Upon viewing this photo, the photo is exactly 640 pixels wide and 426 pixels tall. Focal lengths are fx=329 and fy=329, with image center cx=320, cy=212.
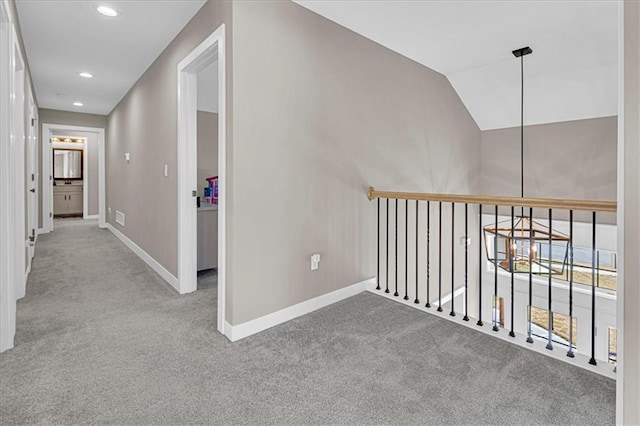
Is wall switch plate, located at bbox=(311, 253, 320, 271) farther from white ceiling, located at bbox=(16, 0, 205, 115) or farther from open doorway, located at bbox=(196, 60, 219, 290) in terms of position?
white ceiling, located at bbox=(16, 0, 205, 115)

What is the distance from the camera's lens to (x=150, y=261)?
3.85m

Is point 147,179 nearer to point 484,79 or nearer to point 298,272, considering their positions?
point 298,272

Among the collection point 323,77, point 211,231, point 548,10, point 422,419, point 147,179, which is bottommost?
point 422,419

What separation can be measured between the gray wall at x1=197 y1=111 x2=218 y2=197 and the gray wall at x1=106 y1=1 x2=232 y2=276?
103 cm

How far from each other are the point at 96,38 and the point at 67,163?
7295 millimetres

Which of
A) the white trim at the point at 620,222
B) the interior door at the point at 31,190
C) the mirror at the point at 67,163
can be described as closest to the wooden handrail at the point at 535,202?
the white trim at the point at 620,222

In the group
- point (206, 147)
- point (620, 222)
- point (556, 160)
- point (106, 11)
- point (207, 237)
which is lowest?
point (207, 237)

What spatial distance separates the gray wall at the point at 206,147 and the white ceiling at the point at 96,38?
1.17 meters

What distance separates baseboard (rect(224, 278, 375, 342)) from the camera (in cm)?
218

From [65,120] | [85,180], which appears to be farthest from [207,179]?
[85,180]

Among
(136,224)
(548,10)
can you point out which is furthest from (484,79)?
(136,224)

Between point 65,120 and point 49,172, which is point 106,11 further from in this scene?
point 49,172

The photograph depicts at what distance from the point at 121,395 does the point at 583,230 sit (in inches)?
230

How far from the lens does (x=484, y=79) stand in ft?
13.6
